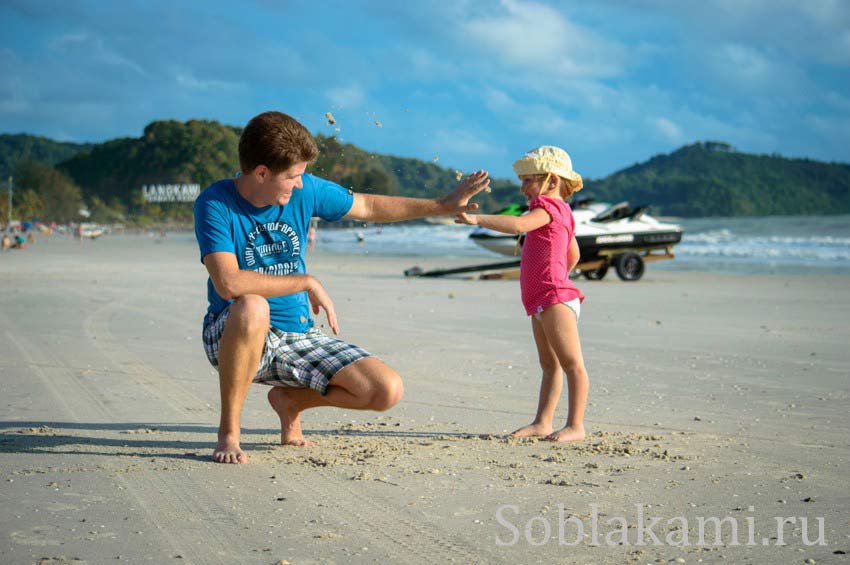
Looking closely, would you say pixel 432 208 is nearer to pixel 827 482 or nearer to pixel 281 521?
pixel 281 521

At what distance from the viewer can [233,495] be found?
155 inches

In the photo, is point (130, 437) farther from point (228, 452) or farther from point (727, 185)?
point (727, 185)

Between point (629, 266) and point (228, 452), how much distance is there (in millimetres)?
16002

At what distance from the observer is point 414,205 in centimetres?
477

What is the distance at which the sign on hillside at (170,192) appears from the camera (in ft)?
364

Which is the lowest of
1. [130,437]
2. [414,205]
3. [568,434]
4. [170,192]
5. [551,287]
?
[130,437]

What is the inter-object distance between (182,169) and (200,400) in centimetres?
9743

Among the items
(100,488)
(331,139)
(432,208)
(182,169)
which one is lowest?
(100,488)

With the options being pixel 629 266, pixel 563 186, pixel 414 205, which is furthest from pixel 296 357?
pixel 629 266

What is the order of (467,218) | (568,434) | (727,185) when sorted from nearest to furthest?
(467,218)
(568,434)
(727,185)

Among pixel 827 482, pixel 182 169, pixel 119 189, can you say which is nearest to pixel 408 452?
pixel 827 482

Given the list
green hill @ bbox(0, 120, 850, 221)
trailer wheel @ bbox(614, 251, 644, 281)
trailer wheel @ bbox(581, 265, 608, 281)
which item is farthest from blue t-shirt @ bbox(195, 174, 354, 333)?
green hill @ bbox(0, 120, 850, 221)

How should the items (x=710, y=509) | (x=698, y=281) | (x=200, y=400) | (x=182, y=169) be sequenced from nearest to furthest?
(x=710, y=509) < (x=200, y=400) < (x=698, y=281) < (x=182, y=169)

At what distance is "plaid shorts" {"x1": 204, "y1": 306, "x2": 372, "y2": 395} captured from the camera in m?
4.56
